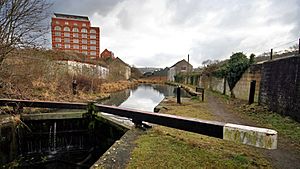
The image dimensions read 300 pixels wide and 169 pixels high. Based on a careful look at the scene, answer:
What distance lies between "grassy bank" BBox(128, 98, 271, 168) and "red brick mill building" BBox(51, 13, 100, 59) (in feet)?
200

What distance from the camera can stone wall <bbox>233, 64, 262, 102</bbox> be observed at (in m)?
9.89

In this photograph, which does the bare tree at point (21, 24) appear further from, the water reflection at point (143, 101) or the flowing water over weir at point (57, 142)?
the water reflection at point (143, 101)

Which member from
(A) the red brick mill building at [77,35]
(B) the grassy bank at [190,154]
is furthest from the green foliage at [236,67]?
(A) the red brick mill building at [77,35]

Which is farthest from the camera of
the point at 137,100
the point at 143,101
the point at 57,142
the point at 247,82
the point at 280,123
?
the point at 137,100

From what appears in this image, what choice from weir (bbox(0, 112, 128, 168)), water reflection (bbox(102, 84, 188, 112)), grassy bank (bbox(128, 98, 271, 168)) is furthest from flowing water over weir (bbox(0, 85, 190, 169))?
water reflection (bbox(102, 84, 188, 112))

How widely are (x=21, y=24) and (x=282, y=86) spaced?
1027 centimetres

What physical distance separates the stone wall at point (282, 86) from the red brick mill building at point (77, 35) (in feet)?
191

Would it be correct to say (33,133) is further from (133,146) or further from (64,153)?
(133,146)

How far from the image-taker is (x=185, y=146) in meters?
3.51

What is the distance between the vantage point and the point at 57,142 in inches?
253

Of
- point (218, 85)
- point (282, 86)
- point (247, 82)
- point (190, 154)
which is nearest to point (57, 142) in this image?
point (190, 154)

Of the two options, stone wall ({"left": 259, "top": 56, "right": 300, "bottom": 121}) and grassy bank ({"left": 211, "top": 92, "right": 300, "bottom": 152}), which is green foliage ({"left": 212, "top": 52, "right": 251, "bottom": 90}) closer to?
stone wall ({"left": 259, "top": 56, "right": 300, "bottom": 121})

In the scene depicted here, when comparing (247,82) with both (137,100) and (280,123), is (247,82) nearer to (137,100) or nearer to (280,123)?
(280,123)

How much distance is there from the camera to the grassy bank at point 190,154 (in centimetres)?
274
